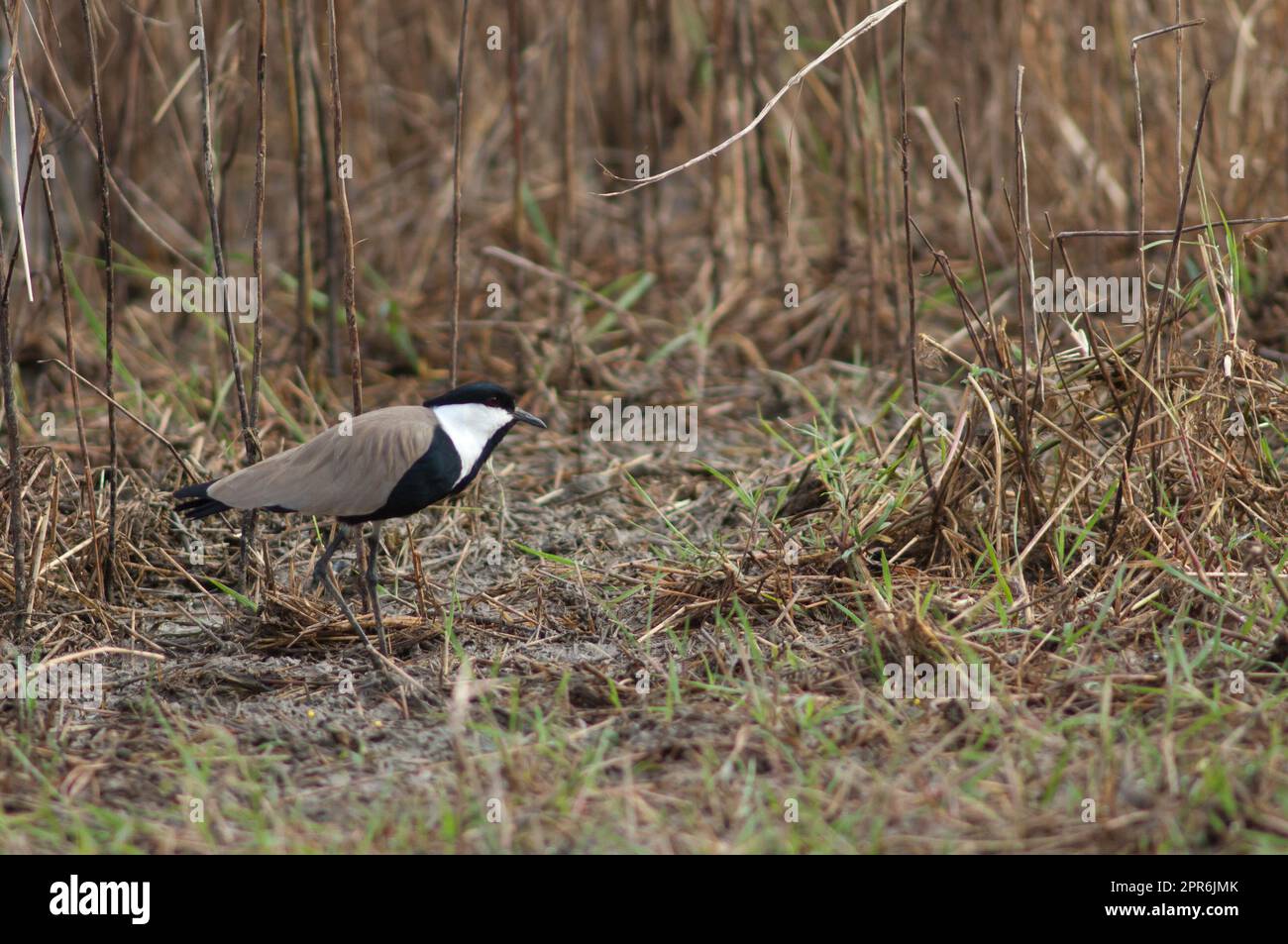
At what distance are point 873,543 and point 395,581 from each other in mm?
1456

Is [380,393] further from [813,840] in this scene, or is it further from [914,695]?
[813,840]

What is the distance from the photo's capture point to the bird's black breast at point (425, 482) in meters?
3.68

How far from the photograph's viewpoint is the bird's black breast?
3.68 metres

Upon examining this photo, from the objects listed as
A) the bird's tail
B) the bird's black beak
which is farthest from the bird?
the bird's black beak

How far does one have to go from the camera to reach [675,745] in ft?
10.4

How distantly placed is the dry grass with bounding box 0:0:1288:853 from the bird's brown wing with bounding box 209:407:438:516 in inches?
11.0

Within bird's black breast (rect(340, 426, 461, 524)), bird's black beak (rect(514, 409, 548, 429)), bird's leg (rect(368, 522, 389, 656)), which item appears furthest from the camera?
bird's black beak (rect(514, 409, 548, 429))

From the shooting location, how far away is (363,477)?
3.71 meters

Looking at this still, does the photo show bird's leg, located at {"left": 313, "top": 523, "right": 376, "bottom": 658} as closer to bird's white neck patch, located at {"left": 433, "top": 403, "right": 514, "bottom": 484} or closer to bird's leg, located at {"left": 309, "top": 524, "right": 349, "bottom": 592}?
bird's leg, located at {"left": 309, "top": 524, "right": 349, "bottom": 592}

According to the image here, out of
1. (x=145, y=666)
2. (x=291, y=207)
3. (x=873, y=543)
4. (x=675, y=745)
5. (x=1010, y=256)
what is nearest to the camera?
(x=675, y=745)

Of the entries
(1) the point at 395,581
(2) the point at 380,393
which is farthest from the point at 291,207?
(1) the point at 395,581

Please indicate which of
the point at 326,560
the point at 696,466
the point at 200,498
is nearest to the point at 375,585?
the point at 326,560

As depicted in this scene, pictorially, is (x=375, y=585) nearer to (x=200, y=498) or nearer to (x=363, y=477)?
(x=363, y=477)

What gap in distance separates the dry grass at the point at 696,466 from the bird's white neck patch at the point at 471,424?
0.40m
